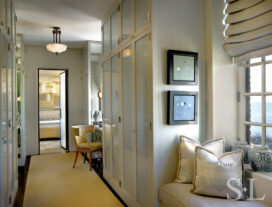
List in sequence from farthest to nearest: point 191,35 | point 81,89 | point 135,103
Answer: point 81,89 → point 135,103 → point 191,35

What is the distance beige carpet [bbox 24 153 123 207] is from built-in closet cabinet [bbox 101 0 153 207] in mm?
255

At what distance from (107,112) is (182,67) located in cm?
181

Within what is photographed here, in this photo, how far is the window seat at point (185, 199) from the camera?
1753 mm

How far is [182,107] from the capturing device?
2268 millimetres

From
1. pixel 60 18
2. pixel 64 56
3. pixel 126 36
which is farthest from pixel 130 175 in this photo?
pixel 64 56

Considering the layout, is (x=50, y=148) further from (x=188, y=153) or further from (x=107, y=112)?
(x=188, y=153)

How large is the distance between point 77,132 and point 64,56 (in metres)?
2.40

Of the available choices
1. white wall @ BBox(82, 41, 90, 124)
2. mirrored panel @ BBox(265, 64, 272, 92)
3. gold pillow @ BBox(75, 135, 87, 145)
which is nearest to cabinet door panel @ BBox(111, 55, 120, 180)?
gold pillow @ BBox(75, 135, 87, 145)

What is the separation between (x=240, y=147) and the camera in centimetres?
217

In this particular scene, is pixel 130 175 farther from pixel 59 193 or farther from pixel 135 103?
pixel 59 193

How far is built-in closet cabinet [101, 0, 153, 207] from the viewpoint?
2340 millimetres

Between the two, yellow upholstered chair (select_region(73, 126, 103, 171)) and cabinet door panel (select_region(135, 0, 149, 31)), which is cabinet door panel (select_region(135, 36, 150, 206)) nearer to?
cabinet door panel (select_region(135, 0, 149, 31))

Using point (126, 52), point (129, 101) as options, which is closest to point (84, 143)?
point (129, 101)

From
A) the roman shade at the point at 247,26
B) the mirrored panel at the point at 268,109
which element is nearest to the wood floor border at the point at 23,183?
the mirrored panel at the point at 268,109
